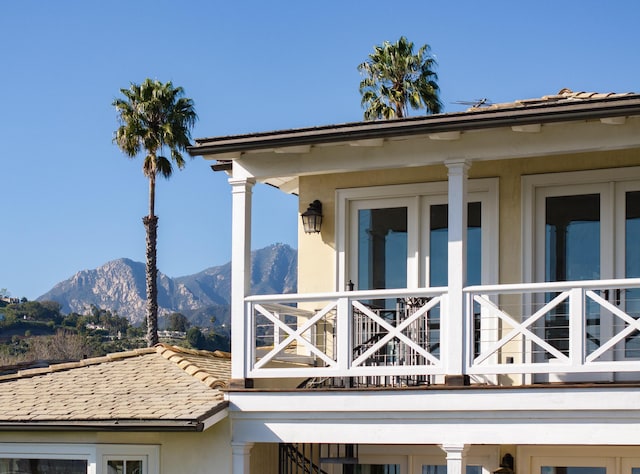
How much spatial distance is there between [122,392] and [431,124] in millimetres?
4704

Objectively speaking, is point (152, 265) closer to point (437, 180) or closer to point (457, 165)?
point (437, 180)

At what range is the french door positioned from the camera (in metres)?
12.8

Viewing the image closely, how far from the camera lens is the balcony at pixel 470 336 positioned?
1110cm

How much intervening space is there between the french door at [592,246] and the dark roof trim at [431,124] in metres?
2.06

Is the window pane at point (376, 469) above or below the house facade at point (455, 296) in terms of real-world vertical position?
below

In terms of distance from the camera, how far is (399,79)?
3738 cm

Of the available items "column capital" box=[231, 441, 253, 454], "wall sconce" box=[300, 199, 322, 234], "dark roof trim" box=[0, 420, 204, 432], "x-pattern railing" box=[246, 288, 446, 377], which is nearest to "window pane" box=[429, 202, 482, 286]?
"x-pattern railing" box=[246, 288, 446, 377]

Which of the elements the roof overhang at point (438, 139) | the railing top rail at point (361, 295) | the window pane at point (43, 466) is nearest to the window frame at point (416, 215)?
the railing top rail at point (361, 295)

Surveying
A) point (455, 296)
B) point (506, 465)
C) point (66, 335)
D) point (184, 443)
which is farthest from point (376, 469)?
point (66, 335)

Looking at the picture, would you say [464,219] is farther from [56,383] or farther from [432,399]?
[56,383]

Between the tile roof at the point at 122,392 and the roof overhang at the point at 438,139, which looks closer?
the roof overhang at the point at 438,139

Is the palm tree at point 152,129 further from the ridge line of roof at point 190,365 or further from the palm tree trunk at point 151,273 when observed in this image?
the ridge line of roof at point 190,365

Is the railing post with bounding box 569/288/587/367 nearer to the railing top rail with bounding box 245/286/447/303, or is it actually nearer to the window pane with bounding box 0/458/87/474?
the railing top rail with bounding box 245/286/447/303

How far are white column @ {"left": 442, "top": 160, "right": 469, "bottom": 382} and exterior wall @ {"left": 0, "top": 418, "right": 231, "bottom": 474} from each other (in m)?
2.64
